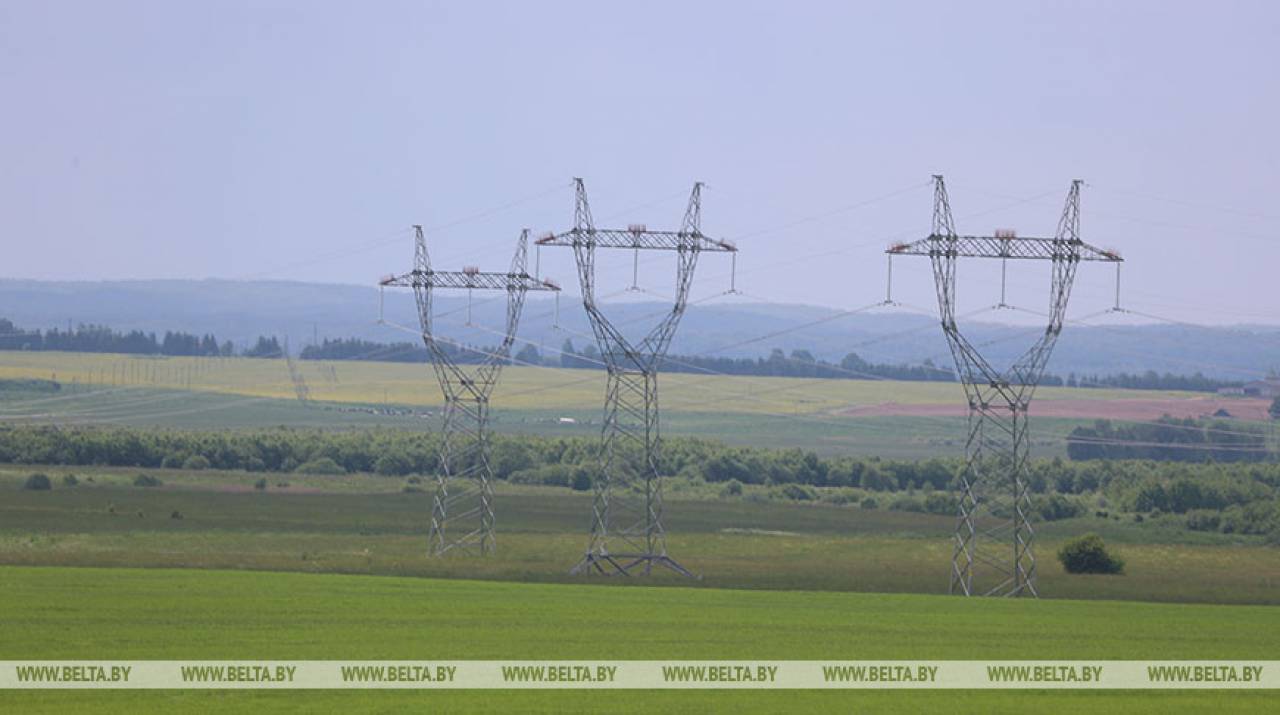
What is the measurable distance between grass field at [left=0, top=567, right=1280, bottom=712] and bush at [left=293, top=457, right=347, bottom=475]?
7121 cm

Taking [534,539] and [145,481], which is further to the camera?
[145,481]

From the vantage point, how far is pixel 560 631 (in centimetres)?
4097

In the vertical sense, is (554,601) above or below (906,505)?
above

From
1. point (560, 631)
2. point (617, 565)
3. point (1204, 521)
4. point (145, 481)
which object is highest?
point (560, 631)

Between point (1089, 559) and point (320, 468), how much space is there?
68981 millimetres

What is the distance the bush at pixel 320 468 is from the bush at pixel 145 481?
768 inches

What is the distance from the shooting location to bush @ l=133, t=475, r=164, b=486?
102 metres

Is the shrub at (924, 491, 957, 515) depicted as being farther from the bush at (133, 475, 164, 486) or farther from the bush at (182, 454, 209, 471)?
the bush at (182, 454, 209, 471)

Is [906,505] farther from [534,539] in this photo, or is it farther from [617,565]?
[617,565]

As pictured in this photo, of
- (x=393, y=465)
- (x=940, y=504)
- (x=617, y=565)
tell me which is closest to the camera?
(x=617, y=565)

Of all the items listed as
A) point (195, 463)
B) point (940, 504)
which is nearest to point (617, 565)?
point (940, 504)

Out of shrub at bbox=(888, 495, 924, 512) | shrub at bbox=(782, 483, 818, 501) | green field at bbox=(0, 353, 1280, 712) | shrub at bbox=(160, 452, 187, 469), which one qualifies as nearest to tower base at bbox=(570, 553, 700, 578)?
green field at bbox=(0, 353, 1280, 712)

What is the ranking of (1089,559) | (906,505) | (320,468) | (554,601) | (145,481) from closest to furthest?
(554,601) < (1089,559) < (145,481) < (906,505) < (320,468)

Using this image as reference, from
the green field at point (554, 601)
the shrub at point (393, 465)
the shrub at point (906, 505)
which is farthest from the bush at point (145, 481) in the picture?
the shrub at point (906, 505)
